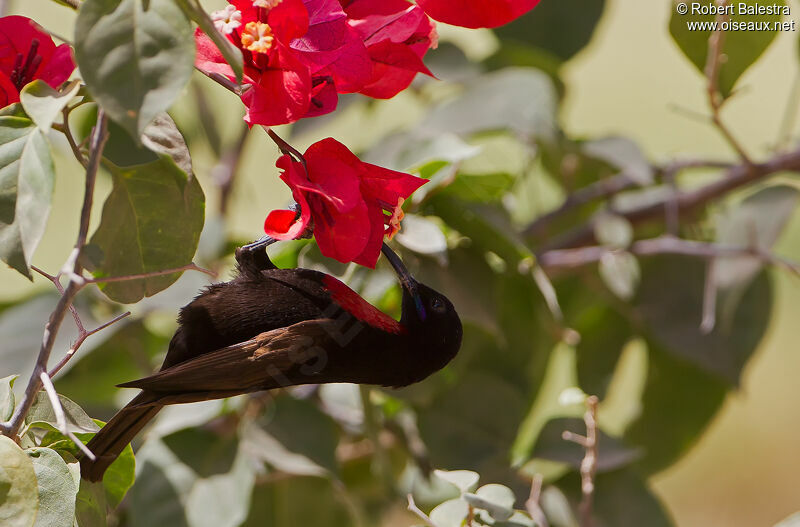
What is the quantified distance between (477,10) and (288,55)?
8cm

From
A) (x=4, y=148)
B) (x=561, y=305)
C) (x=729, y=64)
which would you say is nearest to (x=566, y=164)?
(x=561, y=305)

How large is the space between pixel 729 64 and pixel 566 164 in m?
0.33

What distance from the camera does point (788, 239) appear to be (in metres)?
1.61

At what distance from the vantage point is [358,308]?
1.40ft

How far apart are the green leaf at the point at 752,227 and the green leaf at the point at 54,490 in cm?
63

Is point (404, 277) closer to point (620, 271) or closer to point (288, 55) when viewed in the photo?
point (288, 55)

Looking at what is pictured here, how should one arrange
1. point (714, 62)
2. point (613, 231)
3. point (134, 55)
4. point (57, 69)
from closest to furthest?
point (134, 55) → point (57, 69) → point (714, 62) → point (613, 231)

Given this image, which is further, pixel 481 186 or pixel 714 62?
pixel 481 186

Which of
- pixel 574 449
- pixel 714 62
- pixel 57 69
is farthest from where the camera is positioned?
pixel 574 449

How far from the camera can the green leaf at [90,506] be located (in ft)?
1.20

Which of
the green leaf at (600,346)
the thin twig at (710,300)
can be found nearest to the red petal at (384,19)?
the thin twig at (710,300)

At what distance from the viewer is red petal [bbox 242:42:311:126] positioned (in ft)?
1.05

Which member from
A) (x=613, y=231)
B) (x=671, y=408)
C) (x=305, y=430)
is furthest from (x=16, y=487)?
(x=671, y=408)

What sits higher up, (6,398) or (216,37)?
(216,37)
